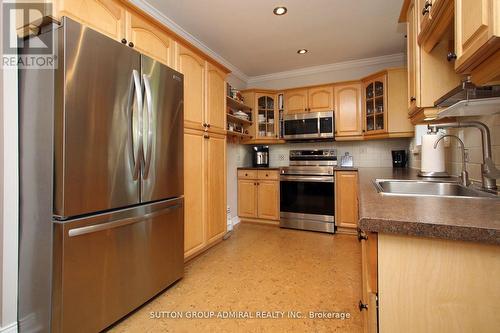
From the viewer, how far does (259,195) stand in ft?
12.1

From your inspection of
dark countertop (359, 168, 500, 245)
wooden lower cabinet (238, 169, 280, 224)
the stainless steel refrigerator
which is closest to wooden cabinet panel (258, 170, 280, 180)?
wooden lower cabinet (238, 169, 280, 224)

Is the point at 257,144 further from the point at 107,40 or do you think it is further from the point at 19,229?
the point at 19,229

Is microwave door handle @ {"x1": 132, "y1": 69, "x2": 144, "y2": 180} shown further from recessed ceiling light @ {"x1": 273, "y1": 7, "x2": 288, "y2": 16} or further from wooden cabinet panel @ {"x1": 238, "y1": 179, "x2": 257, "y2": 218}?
wooden cabinet panel @ {"x1": 238, "y1": 179, "x2": 257, "y2": 218}

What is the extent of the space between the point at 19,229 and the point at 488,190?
248cm

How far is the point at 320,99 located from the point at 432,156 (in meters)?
1.96

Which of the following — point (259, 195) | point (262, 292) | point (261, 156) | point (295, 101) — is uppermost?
point (295, 101)

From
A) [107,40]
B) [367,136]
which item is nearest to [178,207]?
[107,40]

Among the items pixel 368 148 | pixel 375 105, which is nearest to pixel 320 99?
pixel 375 105

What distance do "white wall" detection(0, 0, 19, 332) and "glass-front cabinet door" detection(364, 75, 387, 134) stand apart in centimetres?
357

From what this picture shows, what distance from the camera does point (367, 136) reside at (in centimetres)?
331

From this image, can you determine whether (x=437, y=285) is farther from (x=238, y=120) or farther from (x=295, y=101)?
(x=295, y=101)

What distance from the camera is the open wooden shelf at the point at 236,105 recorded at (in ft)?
10.7

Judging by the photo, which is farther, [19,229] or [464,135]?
[464,135]

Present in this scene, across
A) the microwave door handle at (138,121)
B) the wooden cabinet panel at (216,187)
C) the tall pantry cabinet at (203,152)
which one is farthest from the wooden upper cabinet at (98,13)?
the wooden cabinet panel at (216,187)
